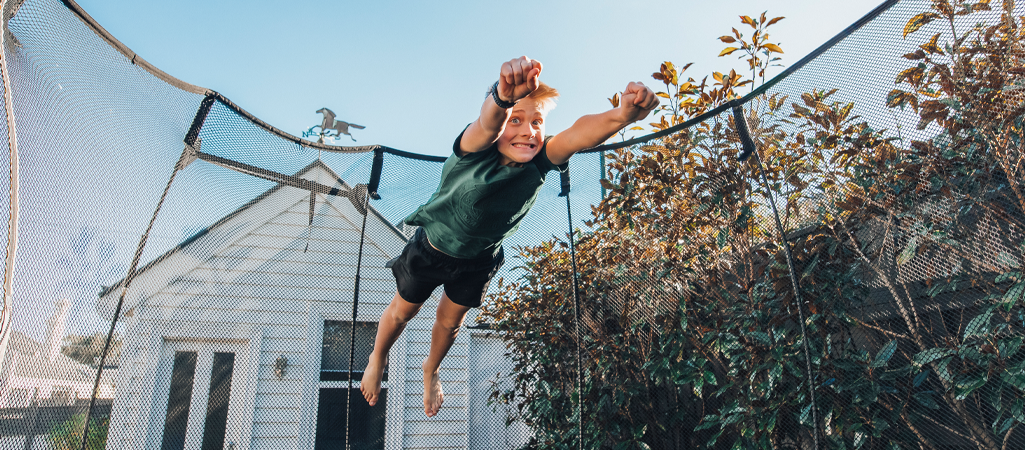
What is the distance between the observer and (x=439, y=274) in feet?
5.19

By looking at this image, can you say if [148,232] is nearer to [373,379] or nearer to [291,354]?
[373,379]

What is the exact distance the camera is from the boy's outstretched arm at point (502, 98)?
886 millimetres

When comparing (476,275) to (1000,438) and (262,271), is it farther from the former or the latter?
(262,271)

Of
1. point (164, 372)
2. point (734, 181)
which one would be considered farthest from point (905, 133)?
point (164, 372)

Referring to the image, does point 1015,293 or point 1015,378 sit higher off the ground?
point 1015,293

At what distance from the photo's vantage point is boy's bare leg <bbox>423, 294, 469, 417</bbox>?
1663mm

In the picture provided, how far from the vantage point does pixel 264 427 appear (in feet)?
9.79

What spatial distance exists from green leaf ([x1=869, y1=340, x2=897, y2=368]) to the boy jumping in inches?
39.6

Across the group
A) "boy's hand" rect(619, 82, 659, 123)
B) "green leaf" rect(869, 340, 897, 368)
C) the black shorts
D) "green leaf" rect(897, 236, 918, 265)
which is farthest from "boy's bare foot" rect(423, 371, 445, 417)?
"green leaf" rect(897, 236, 918, 265)

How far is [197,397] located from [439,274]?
211 cm

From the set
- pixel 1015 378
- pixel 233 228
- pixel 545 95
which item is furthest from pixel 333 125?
pixel 1015 378

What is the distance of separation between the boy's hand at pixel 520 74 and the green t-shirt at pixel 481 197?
33 centimetres

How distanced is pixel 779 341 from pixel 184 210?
6.94ft

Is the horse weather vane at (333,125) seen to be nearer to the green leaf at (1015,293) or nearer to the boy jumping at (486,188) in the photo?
the boy jumping at (486,188)
